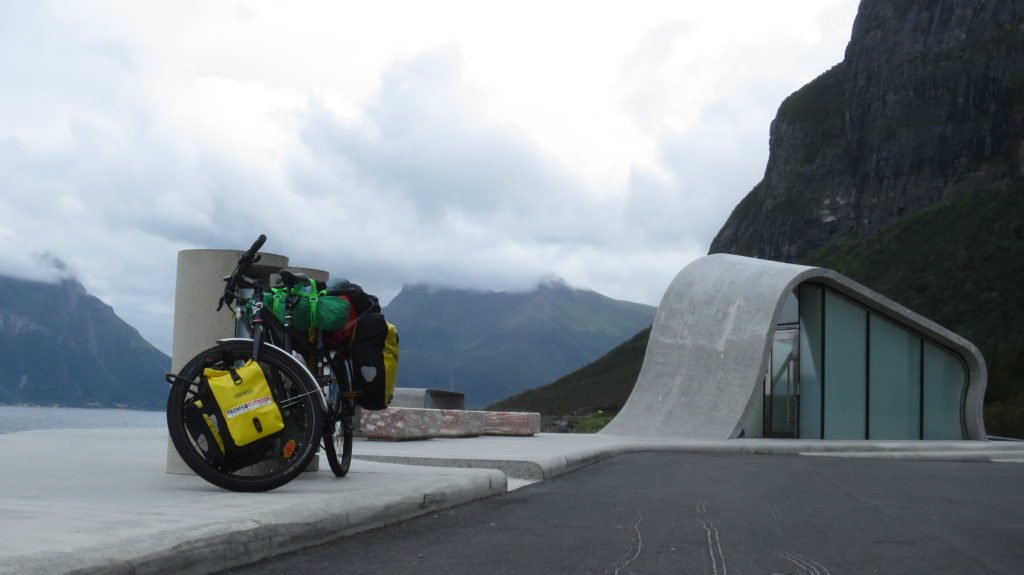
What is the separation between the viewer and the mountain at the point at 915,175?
2817 inches

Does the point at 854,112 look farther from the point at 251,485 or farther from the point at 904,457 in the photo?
the point at 251,485

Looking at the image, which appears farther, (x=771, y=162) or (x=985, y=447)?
(x=771, y=162)

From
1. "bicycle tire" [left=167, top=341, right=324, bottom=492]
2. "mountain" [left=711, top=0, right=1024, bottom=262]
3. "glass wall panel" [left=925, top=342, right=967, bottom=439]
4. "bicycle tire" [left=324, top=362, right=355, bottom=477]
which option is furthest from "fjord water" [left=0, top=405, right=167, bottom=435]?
"mountain" [left=711, top=0, right=1024, bottom=262]

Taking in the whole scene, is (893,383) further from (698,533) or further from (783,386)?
(698,533)

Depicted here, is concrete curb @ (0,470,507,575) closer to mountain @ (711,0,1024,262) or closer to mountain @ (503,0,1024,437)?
mountain @ (503,0,1024,437)

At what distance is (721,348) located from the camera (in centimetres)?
2484

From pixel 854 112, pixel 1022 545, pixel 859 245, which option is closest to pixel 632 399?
pixel 1022 545

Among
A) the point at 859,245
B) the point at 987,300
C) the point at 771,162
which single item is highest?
the point at 771,162

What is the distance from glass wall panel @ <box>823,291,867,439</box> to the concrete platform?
15.8 metres

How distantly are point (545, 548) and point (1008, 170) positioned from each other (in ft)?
323

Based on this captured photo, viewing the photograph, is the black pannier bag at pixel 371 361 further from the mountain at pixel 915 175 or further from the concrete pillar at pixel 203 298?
the mountain at pixel 915 175

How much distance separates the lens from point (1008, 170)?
93.5 m

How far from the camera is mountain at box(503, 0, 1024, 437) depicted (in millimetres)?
71562

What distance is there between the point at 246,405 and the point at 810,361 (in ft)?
69.2
